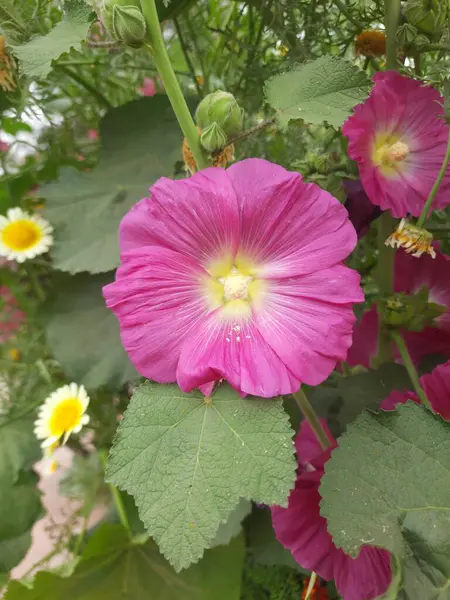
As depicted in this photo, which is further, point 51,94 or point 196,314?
point 51,94

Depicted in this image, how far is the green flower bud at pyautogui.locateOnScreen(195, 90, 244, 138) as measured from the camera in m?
0.32

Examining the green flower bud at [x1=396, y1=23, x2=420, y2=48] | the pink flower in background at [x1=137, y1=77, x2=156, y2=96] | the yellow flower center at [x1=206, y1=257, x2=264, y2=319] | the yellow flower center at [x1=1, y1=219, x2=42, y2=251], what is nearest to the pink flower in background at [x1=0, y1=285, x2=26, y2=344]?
the yellow flower center at [x1=1, y1=219, x2=42, y2=251]

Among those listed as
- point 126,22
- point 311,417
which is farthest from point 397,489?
point 126,22

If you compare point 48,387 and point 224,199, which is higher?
point 224,199

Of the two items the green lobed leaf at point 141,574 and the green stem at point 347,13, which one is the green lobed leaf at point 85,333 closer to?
the green lobed leaf at point 141,574

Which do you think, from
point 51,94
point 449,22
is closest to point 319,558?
point 449,22

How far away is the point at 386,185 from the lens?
37cm

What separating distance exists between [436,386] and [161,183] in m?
0.22

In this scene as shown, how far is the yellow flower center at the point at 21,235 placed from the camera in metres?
0.55

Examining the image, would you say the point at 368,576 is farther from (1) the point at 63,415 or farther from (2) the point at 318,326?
(1) the point at 63,415

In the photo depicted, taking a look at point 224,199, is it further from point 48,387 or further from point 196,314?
point 48,387

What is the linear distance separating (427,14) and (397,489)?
29 cm

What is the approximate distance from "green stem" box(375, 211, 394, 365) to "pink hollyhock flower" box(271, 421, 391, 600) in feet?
0.39

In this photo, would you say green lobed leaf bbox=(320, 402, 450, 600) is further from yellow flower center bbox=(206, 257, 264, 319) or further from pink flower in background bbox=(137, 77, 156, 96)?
pink flower in background bbox=(137, 77, 156, 96)
